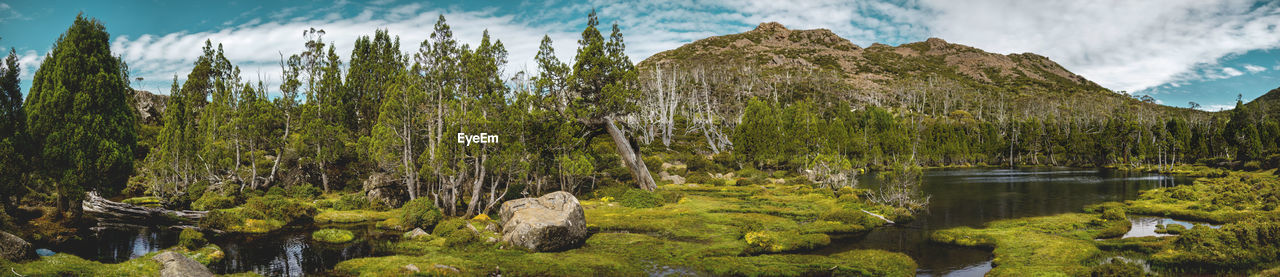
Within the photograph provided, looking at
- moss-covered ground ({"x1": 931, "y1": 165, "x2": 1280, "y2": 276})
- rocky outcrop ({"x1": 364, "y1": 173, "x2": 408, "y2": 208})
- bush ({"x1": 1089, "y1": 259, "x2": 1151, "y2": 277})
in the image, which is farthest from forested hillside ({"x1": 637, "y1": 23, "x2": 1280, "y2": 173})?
rocky outcrop ({"x1": 364, "y1": 173, "x2": 408, "y2": 208})

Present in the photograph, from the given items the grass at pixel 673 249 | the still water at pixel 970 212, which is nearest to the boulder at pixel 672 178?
the grass at pixel 673 249

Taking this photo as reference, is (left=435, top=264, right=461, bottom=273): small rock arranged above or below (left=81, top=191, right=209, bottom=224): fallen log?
below

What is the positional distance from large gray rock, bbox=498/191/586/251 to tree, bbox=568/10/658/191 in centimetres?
1851

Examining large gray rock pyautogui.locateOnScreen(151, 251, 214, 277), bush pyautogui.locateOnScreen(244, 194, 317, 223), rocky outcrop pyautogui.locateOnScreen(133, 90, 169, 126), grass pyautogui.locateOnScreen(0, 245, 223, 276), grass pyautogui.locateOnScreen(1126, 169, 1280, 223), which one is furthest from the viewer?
rocky outcrop pyautogui.locateOnScreen(133, 90, 169, 126)

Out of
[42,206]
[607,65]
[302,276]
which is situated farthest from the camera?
[607,65]

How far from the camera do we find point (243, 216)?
1156 inches

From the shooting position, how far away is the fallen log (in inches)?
1188

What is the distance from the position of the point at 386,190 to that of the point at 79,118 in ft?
51.6

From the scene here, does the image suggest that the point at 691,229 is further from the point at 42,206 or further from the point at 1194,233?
the point at 42,206

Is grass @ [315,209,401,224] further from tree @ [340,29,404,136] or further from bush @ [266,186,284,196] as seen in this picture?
tree @ [340,29,404,136]

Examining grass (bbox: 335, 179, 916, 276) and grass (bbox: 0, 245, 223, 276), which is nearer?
grass (bbox: 0, 245, 223, 276)

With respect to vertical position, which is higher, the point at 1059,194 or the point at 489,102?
the point at 489,102

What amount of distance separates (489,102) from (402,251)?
1336cm

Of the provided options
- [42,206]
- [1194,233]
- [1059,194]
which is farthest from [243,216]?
[1059,194]
